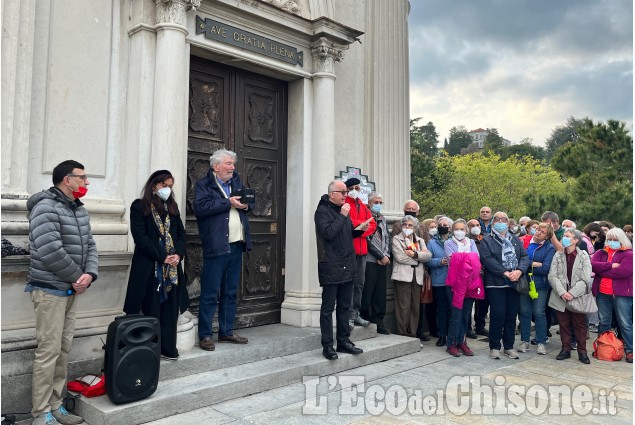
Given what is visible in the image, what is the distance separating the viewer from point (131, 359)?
4.23m

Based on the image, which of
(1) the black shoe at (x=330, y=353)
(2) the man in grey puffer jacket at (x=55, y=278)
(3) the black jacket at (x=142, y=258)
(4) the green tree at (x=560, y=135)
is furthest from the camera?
(4) the green tree at (x=560, y=135)

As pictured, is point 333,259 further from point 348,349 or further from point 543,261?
point 543,261

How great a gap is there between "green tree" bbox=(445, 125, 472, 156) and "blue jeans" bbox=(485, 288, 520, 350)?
7907 cm

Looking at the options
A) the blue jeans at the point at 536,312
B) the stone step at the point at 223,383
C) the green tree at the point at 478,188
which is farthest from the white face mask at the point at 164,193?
the green tree at the point at 478,188

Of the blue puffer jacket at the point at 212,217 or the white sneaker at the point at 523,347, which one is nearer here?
the blue puffer jacket at the point at 212,217

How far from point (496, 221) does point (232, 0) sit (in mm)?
4267

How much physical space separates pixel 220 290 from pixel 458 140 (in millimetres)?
84934

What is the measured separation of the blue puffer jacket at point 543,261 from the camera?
707 centimetres

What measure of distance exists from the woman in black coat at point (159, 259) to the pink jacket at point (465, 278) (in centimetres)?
342

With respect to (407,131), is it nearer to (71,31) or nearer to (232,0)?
(232,0)

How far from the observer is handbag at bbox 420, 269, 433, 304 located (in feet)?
24.8

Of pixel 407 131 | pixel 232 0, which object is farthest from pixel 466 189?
pixel 232 0

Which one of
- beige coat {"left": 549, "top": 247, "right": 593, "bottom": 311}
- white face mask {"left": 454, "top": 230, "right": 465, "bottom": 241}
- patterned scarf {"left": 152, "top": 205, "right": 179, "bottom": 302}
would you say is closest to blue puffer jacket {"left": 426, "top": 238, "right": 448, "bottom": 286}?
white face mask {"left": 454, "top": 230, "right": 465, "bottom": 241}

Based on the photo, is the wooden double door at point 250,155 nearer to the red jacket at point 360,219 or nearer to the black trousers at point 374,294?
the red jacket at point 360,219
